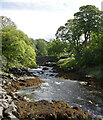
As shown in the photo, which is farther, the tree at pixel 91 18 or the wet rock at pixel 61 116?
the tree at pixel 91 18

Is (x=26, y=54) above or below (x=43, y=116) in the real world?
above

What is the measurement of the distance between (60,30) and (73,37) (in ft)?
20.6

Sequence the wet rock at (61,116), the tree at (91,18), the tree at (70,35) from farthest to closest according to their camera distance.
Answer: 1. the tree at (70,35)
2. the tree at (91,18)
3. the wet rock at (61,116)

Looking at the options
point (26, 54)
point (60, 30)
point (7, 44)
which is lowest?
point (26, 54)

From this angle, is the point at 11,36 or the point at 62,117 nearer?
the point at 62,117

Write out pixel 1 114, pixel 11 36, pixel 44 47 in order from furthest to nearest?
pixel 44 47 → pixel 11 36 → pixel 1 114

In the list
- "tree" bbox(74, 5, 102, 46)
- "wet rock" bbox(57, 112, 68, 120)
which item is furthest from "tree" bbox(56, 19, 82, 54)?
"wet rock" bbox(57, 112, 68, 120)

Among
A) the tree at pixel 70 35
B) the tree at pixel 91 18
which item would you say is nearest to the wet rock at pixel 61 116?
the tree at pixel 91 18

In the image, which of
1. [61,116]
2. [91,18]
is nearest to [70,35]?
[91,18]

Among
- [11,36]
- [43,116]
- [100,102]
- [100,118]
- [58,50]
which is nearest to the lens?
[43,116]

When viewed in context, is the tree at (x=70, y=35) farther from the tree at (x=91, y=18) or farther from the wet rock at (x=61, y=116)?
the wet rock at (x=61, y=116)

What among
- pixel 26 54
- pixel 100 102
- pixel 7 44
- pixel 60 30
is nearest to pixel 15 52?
pixel 7 44

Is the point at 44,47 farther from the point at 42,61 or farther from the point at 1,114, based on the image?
the point at 1,114

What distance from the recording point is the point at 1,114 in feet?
17.9
